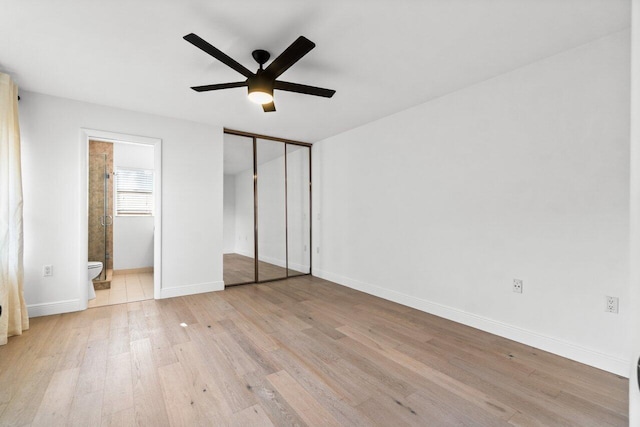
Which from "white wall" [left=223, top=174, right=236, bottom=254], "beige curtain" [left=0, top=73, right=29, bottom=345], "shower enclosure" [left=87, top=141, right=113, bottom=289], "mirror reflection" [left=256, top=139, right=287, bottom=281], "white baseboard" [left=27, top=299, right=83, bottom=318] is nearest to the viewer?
"beige curtain" [left=0, top=73, right=29, bottom=345]

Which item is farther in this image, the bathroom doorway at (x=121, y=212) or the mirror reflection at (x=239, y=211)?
the bathroom doorway at (x=121, y=212)

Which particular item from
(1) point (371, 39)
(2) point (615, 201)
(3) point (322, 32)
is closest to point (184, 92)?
(3) point (322, 32)

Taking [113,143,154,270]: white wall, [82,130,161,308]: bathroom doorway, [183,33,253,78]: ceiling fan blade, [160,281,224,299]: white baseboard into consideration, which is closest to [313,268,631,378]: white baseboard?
[160,281,224,299]: white baseboard

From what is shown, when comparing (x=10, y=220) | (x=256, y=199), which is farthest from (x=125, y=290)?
(x=256, y=199)

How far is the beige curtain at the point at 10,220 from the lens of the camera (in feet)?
8.63

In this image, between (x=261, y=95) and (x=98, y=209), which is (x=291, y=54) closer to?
(x=261, y=95)

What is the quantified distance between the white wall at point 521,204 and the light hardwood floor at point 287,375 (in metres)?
0.34

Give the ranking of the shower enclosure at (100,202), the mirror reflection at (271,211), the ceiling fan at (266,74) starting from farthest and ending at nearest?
the shower enclosure at (100,202), the mirror reflection at (271,211), the ceiling fan at (266,74)

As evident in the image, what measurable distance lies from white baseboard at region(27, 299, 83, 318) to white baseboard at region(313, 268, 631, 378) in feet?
11.7

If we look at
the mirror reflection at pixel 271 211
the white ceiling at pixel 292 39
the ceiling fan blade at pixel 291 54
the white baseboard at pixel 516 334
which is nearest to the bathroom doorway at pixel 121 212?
the mirror reflection at pixel 271 211

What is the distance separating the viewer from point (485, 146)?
292cm

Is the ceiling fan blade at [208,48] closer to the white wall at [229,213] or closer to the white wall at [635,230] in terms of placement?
the white wall at [635,230]

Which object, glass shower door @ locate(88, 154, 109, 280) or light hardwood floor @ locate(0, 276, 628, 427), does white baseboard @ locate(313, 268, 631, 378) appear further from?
glass shower door @ locate(88, 154, 109, 280)

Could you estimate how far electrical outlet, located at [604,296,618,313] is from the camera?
2.19 meters
